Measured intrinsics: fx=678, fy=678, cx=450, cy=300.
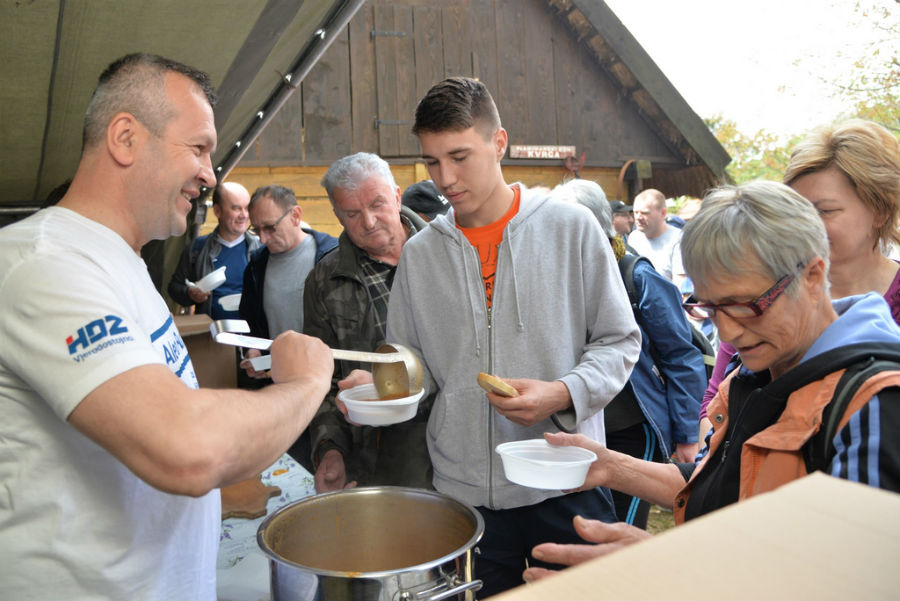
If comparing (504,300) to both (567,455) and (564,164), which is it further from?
(564,164)

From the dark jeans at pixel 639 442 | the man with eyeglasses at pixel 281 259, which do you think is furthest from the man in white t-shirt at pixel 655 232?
the dark jeans at pixel 639 442

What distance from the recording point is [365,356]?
1880 millimetres

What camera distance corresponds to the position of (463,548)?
1418 millimetres

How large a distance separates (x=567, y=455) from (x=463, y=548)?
2.16ft

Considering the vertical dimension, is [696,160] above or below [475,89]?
above

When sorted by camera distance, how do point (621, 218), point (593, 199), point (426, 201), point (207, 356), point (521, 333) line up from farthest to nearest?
1. point (621, 218)
2. point (207, 356)
3. point (426, 201)
4. point (593, 199)
5. point (521, 333)

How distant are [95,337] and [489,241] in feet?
4.79

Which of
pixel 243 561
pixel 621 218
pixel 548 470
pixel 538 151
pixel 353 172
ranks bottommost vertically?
pixel 243 561

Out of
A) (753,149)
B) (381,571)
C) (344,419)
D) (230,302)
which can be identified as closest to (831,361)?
(381,571)

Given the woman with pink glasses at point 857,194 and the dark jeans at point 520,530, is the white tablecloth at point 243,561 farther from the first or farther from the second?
the woman with pink glasses at point 857,194

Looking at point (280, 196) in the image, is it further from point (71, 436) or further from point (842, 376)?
point (842, 376)

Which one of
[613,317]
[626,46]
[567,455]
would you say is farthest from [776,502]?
[626,46]

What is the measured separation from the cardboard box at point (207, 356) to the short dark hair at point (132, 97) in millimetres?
3168

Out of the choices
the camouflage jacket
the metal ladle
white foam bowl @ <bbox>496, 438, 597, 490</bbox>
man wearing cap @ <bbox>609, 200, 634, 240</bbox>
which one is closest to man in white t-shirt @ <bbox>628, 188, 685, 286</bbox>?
man wearing cap @ <bbox>609, 200, 634, 240</bbox>
